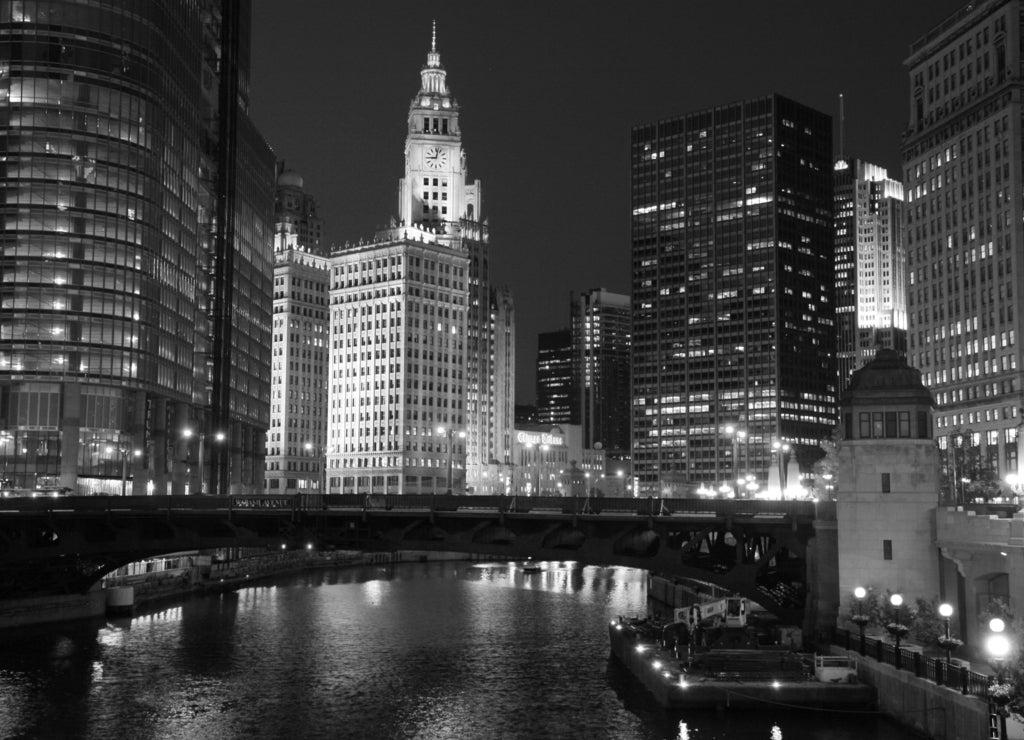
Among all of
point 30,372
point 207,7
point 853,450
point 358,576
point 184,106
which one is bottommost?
point 358,576

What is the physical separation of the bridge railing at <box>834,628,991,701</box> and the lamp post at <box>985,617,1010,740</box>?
8.91ft

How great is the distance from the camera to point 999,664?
138 ft

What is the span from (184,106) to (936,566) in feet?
419

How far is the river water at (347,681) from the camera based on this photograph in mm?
61000

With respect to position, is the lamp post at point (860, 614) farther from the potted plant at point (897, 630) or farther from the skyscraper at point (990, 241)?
the skyscraper at point (990, 241)

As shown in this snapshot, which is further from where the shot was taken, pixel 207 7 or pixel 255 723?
pixel 207 7

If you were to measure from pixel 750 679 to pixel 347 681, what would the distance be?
87.6 ft

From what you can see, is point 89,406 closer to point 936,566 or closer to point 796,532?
point 796,532

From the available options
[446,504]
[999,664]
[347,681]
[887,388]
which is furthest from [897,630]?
[347,681]

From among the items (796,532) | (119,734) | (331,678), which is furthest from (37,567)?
(796,532)

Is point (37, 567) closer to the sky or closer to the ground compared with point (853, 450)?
closer to the ground

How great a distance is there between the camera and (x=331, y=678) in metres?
76.5

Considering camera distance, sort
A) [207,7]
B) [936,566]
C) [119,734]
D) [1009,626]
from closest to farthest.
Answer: [1009,626] → [119,734] → [936,566] → [207,7]

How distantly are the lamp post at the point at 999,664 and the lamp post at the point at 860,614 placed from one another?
18032 millimetres
